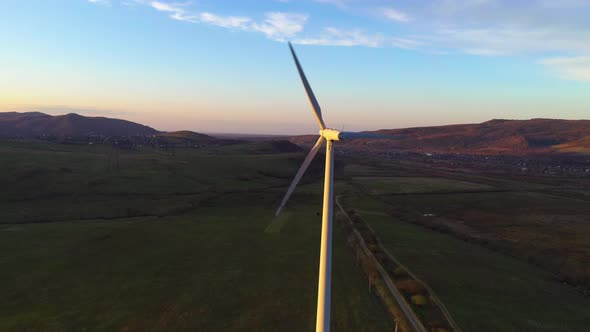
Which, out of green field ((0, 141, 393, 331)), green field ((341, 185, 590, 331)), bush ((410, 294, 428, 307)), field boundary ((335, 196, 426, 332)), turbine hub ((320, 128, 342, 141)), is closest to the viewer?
turbine hub ((320, 128, 342, 141))

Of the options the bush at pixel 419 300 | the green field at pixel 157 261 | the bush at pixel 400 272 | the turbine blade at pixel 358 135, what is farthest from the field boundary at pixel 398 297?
the turbine blade at pixel 358 135

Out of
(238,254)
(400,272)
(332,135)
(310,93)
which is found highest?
(310,93)

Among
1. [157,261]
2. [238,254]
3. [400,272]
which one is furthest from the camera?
[238,254]

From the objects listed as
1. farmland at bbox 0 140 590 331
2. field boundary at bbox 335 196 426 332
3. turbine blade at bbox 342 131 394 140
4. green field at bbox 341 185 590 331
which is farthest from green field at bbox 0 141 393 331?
turbine blade at bbox 342 131 394 140

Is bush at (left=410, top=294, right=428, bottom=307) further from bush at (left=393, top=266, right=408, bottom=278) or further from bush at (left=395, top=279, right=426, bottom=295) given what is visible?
bush at (left=393, top=266, right=408, bottom=278)

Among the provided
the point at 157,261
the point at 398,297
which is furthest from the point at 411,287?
the point at 157,261

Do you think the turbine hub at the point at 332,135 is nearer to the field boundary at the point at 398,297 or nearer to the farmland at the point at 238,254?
the farmland at the point at 238,254

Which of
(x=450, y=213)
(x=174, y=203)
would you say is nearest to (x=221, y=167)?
(x=174, y=203)

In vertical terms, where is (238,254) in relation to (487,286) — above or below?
above

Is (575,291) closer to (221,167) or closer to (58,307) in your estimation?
(58,307)

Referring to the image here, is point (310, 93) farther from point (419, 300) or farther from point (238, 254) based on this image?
point (238, 254)
